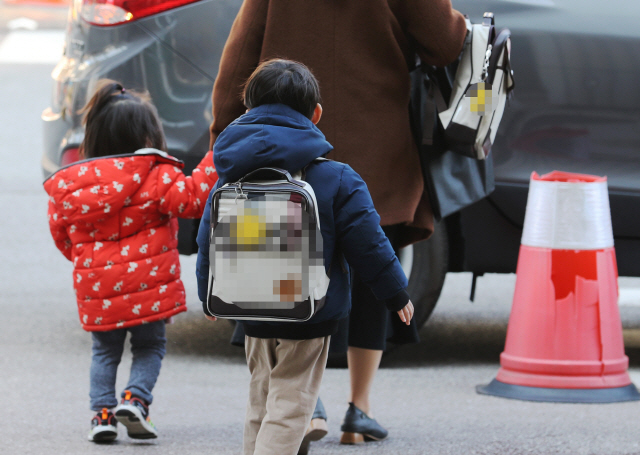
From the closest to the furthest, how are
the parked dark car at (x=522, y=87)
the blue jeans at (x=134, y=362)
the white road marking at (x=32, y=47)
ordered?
the blue jeans at (x=134, y=362), the parked dark car at (x=522, y=87), the white road marking at (x=32, y=47)

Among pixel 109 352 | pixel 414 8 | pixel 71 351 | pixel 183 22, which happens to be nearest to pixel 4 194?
pixel 71 351

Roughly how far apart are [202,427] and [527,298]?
54.1 inches

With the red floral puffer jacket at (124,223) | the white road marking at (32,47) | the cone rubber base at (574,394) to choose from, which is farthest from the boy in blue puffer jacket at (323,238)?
the white road marking at (32,47)

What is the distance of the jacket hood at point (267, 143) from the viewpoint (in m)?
2.58

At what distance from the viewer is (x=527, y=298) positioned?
4141 millimetres

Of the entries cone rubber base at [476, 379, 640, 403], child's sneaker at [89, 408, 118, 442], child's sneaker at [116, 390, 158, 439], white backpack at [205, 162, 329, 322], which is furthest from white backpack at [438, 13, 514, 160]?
child's sneaker at [89, 408, 118, 442]

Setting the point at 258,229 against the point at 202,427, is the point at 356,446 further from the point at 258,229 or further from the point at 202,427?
the point at 258,229

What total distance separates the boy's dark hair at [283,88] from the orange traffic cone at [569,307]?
1.65m

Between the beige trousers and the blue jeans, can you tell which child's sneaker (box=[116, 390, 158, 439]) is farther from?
the beige trousers

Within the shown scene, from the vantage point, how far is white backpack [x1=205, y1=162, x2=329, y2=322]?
251 centimetres

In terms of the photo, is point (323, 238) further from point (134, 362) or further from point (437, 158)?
point (134, 362)

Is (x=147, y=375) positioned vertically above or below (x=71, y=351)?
above

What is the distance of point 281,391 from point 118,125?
1254mm

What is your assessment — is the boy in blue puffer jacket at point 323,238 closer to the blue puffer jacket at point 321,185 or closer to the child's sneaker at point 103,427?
the blue puffer jacket at point 321,185
